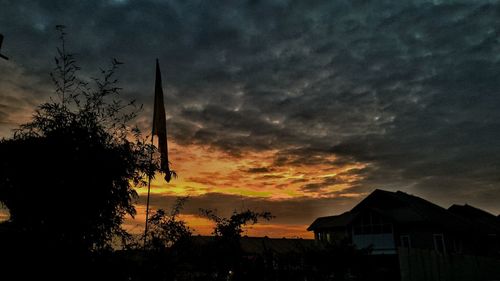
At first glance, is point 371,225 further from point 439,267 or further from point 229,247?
point 229,247

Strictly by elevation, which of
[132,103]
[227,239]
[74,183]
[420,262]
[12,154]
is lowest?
[420,262]

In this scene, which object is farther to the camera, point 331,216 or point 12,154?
point 331,216

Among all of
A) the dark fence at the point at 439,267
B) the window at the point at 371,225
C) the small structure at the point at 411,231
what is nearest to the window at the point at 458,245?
the small structure at the point at 411,231

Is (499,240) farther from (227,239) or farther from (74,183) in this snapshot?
(74,183)

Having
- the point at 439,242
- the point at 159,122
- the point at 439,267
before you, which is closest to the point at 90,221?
the point at 159,122

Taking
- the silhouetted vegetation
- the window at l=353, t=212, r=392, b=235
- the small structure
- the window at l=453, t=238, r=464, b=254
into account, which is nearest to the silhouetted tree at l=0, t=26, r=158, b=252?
the silhouetted vegetation

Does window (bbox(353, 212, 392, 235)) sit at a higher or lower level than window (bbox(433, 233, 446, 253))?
higher

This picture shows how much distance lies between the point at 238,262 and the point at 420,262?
11.5 meters

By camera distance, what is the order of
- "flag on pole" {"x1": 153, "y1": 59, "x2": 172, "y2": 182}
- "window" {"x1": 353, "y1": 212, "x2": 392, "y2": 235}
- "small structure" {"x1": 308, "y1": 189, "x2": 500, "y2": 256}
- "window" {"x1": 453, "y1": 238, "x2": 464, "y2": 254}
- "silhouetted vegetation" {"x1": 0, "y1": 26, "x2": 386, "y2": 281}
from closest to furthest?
"silhouetted vegetation" {"x1": 0, "y1": 26, "x2": 386, "y2": 281} < "flag on pole" {"x1": 153, "y1": 59, "x2": 172, "y2": 182} < "small structure" {"x1": 308, "y1": 189, "x2": 500, "y2": 256} < "window" {"x1": 353, "y1": 212, "x2": 392, "y2": 235} < "window" {"x1": 453, "y1": 238, "x2": 464, "y2": 254}

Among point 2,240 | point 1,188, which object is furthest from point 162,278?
point 1,188

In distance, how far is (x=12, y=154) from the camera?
7410mm

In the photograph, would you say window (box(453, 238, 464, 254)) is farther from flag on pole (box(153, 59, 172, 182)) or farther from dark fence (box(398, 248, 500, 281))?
flag on pole (box(153, 59, 172, 182))

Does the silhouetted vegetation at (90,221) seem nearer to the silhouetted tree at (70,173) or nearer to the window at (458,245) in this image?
the silhouetted tree at (70,173)

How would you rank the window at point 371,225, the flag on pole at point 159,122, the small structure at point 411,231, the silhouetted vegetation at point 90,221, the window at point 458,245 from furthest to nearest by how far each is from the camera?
the window at point 458,245, the window at point 371,225, the small structure at point 411,231, the flag on pole at point 159,122, the silhouetted vegetation at point 90,221
